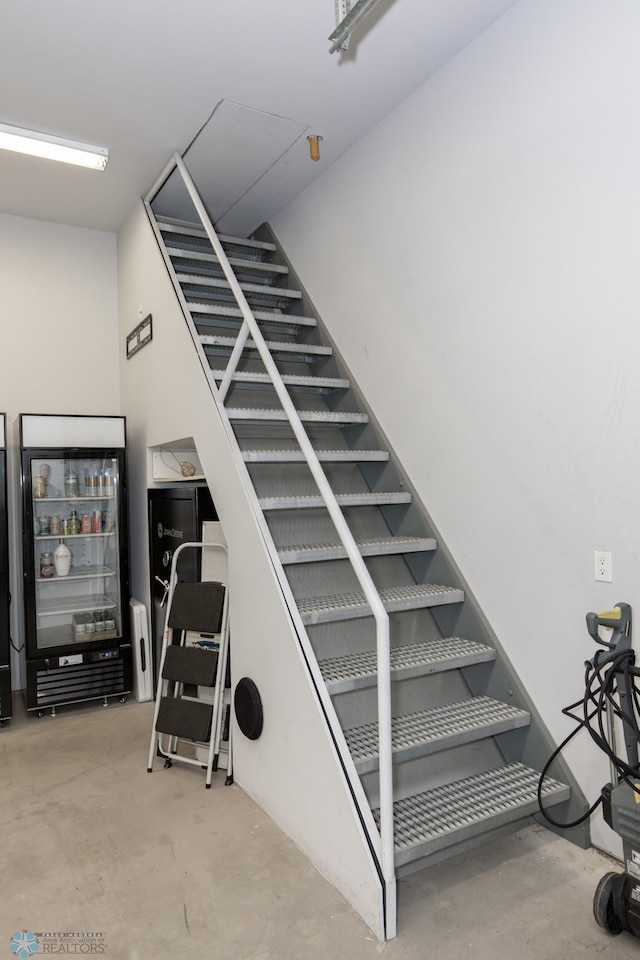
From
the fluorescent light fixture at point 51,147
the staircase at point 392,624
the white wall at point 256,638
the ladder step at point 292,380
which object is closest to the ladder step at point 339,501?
the staircase at point 392,624

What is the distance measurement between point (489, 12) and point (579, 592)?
8.54 feet

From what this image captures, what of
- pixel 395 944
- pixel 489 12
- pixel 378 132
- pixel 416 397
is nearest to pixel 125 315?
pixel 378 132

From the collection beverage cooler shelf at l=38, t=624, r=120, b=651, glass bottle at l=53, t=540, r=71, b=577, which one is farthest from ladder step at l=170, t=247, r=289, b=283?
beverage cooler shelf at l=38, t=624, r=120, b=651

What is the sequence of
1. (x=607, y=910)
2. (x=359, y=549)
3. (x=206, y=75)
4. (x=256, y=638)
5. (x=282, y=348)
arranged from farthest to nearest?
(x=282, y=348) < (x=206, y=75) < (x=359, y=549) < (x=256, y=638) < (x=607, y=910)

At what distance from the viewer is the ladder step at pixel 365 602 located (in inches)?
110

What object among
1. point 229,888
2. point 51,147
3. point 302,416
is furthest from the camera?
point 51,147

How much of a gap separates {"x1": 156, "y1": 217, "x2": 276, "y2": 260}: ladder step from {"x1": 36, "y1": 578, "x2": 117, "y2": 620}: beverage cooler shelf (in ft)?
9.21

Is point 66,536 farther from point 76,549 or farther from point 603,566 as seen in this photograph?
point 603,566

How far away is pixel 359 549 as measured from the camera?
313 cm

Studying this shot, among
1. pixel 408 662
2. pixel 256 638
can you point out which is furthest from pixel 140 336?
pixel 408 662

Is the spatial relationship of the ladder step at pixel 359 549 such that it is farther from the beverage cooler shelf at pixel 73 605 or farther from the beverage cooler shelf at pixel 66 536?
the beverage cooler shelf at pixel 73 605

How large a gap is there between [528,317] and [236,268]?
8.79 feet

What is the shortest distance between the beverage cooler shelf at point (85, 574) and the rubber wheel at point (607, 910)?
144 inches

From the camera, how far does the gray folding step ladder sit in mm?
3338
